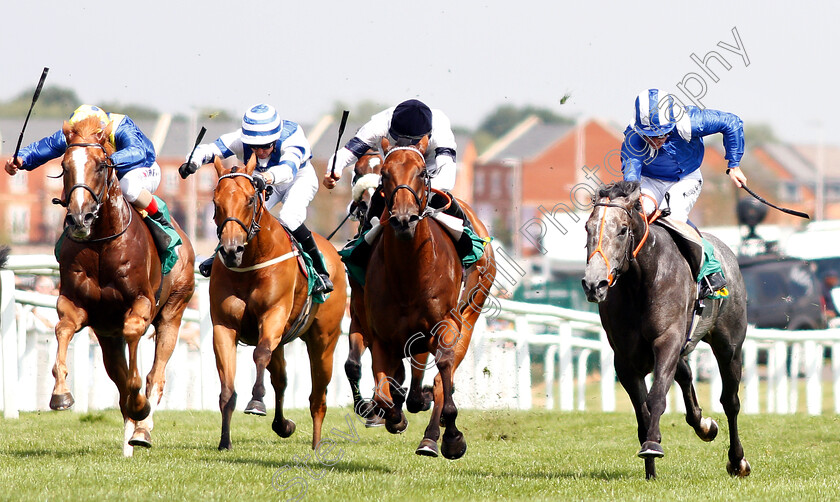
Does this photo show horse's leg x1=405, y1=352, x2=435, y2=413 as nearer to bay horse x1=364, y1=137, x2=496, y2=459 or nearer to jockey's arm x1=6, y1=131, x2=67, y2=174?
bay horse x1=364, y1=137, x2=496, y2=459

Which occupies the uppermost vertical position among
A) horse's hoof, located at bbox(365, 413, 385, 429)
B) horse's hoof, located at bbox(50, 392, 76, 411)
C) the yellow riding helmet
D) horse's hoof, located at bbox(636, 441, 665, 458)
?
the yellow riding helmet

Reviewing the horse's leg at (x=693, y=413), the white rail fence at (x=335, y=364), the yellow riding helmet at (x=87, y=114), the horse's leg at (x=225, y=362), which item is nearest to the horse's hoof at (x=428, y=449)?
the horse's leg at (x=225, y=362)

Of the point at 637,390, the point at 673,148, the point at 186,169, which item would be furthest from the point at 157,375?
the point at 673,148

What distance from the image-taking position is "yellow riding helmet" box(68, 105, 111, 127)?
730cm

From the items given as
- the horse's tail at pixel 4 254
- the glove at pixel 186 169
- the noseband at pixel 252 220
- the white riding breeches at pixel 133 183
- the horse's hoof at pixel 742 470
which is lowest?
the horse's hoof at pixel 742 470

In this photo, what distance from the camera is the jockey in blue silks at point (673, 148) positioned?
7418 mm

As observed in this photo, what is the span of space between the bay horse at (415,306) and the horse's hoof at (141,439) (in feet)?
4.93

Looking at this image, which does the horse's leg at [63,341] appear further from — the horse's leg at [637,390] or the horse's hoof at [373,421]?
the horse's leg at [637,390]

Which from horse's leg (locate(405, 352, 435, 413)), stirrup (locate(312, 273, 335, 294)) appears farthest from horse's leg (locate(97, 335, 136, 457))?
horse's leg (locate(405, 352, 435, 413))

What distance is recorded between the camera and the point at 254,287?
7637 mm

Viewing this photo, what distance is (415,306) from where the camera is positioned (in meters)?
6.76

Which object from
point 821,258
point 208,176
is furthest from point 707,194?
point 821,258

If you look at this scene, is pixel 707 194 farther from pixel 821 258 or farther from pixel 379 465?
pixel 379 465

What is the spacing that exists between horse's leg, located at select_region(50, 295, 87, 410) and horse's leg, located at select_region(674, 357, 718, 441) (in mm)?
3797
